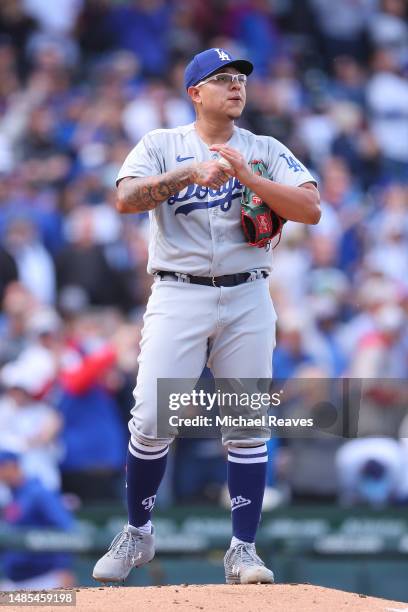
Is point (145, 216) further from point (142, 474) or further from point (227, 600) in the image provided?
point (227, 600)

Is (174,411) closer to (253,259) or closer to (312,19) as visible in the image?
(253,259)

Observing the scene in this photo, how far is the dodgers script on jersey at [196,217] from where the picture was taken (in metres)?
5.67

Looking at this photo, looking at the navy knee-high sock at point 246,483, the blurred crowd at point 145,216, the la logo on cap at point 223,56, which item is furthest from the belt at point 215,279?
the blurred crowd at point 145,216

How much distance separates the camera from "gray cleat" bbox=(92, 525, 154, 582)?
5.85 m

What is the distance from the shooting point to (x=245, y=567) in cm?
578

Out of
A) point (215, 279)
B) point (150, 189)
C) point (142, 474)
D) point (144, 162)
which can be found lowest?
point (142, 474)

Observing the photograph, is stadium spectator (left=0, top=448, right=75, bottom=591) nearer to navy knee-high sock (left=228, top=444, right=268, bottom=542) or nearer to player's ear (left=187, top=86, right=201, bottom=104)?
navy knee-high sock (left=228, top=444, right=268, bottom=542)

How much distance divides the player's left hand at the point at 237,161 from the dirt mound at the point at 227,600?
5.40 ft

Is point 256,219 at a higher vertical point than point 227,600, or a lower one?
higher

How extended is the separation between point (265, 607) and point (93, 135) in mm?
7514

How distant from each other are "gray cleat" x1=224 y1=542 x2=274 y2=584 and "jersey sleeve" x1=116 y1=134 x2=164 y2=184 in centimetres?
161

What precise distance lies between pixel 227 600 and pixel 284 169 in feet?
5.82

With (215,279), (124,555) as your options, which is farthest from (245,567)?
(215,279)

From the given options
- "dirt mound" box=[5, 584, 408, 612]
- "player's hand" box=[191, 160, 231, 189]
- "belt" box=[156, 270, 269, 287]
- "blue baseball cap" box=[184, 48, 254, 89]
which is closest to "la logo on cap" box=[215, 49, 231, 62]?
"blue baseball cap" box=[184, 48, 254, 89]
